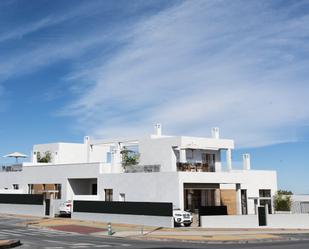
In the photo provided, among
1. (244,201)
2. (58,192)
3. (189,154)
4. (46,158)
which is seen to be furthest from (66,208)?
(46,158)

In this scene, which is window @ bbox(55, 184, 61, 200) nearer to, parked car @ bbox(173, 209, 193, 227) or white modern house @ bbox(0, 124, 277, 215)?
white modern house @ bbox(0, 124, 277, 215)

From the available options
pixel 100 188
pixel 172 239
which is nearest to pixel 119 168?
pixel 100 188

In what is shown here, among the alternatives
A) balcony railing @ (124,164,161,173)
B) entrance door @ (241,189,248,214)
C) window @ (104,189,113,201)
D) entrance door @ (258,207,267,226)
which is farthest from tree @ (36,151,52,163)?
entrance door @ (258,207,267,226)

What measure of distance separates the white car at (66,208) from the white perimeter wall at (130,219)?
2.01m

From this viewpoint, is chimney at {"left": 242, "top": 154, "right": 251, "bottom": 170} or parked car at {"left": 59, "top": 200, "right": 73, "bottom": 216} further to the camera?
chimney at {"left": 242, "top": 154, "right": 251, "bottom": 170}

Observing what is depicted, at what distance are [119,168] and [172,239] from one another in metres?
18.7

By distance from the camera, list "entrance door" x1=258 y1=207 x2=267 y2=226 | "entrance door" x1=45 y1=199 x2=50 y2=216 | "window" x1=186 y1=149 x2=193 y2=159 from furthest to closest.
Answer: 1. "window" x1=186 y1=149 x2=193 y2=159
2. "entrance door" x1=45 y1=199 x2=50 y2=216
3. "entrance door" x1=258 y1=207 x2=267 y2=226

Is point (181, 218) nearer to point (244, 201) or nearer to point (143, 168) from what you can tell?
point (143, 168)

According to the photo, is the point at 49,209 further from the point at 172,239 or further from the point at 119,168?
the point at 172,239

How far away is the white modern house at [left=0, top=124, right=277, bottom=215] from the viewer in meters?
41.4

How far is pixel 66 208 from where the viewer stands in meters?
44.8

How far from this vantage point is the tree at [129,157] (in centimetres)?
4769

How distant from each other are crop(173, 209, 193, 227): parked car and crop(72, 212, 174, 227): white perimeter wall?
3.73ft

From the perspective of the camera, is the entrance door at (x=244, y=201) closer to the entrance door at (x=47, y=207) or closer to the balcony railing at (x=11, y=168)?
the entrance door at (x=47, y=207)
